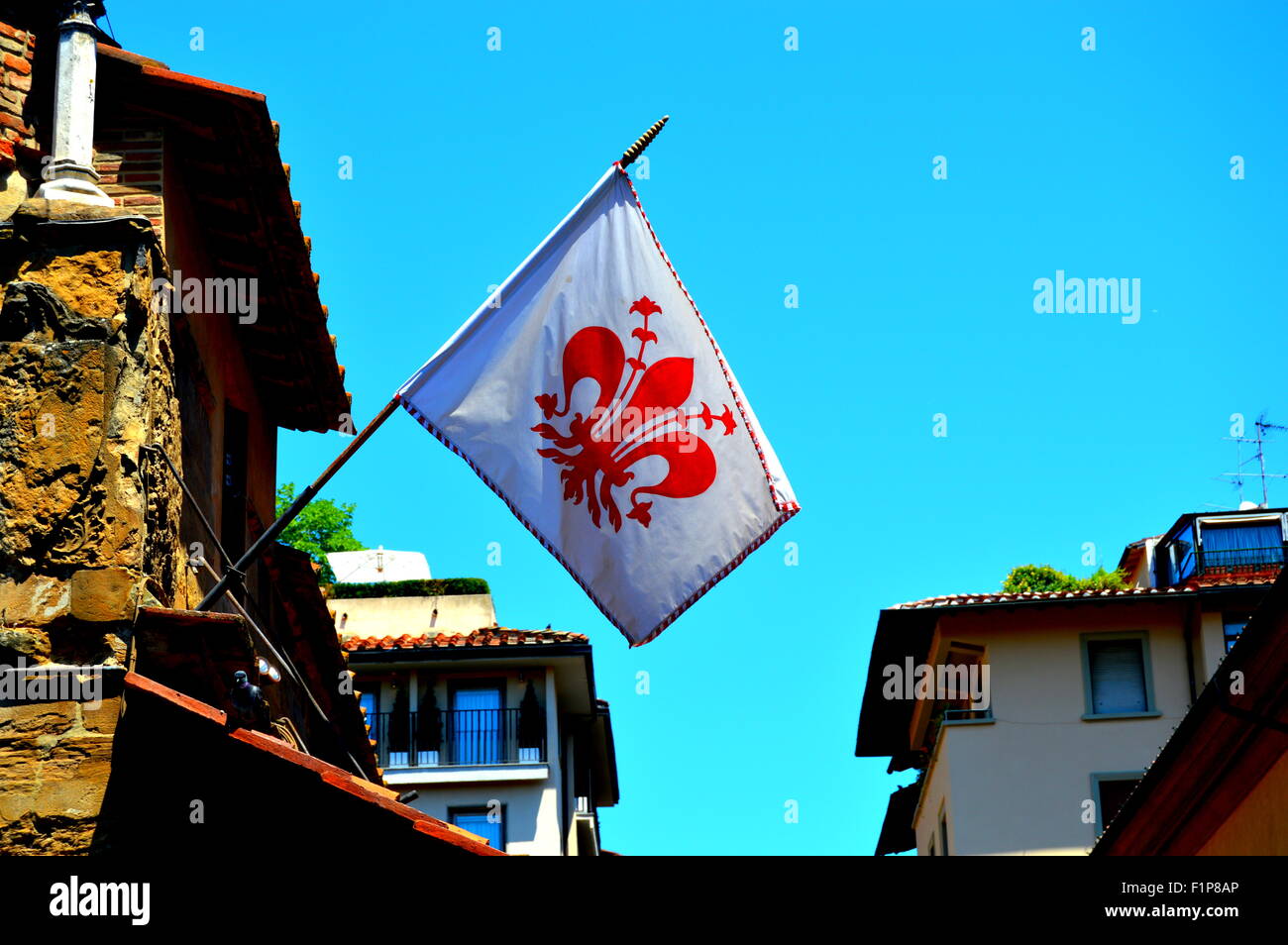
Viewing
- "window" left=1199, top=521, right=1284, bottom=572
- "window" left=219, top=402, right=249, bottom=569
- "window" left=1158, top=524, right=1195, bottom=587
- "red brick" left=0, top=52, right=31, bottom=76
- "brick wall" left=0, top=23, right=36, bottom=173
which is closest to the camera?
"brick wall" left=0, top=23, right=36, bottom=173

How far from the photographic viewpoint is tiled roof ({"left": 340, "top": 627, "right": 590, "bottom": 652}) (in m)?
35.6

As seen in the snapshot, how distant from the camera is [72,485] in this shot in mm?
10125

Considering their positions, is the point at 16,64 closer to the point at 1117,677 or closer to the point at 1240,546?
the point at 1117,677

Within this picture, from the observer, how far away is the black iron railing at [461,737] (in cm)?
3553

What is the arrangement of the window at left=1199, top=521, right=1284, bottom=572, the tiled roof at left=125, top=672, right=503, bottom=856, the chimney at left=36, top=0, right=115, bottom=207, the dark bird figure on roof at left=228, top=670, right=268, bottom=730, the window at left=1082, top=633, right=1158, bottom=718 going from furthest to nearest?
the window at left=1199, top=521, right=1284, bottom=572 < the window at left=1082, top=633, right=1158, bottom=718 < the chimney at left=36, top=0, right=115, bottom=207 < the dark bird figure on roof at left=228, top=670, right=268, bottom=730 < the tiled roof at left=125, top=672, right=503, bottom=856

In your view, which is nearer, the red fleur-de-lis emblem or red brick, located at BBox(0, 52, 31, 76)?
the red fleur-de-lis emblem

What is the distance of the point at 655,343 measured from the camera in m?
11.2

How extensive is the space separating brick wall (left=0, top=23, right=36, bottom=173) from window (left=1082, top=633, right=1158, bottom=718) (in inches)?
→ 1055

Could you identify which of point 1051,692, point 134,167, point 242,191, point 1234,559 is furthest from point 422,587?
point 134,167

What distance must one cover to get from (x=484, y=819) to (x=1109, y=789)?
1149 cm

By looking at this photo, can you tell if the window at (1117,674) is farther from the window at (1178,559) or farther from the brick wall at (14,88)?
the brick wall at (14,88)

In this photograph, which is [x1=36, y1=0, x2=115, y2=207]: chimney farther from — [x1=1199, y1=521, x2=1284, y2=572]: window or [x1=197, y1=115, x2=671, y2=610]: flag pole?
[x1=1199, y1=521, x2=1284, y2=572]: window

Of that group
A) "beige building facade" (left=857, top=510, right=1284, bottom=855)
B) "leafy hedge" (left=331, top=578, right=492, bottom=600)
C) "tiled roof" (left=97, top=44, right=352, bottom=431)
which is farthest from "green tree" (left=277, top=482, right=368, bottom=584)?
"tiled roof" (left=97, top=44, right=352, bottom=431)
